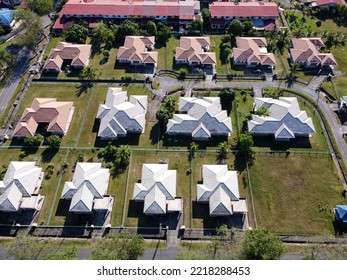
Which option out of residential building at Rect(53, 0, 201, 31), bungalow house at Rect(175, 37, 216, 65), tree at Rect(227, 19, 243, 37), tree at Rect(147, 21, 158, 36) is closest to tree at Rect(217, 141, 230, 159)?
bungalow house at Rect(175, 37, 216, 65)

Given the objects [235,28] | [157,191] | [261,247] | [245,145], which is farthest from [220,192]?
[235,28]

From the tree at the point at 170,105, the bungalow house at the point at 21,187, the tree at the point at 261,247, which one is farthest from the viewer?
the tree at the point at 170,105

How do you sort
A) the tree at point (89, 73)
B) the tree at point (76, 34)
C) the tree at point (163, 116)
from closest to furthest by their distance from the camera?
the tree at point (163, 116), the tree at point (89, 73), the tree at point (76, 34)

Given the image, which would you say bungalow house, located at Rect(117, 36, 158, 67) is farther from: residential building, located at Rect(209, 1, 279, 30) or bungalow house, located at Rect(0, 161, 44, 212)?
bungalow house, located at Rect(0, 161, 44, 212)

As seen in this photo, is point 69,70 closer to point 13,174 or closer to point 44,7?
point 44,7

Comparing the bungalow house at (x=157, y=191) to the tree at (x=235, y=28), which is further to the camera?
the tree at (x=235, y=28)

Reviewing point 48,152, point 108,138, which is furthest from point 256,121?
point 48,152

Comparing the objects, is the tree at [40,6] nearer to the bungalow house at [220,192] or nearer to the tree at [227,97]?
the tree at [227,97]

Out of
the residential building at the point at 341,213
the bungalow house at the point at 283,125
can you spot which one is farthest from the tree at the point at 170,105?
the residential building at the point at 341,213
